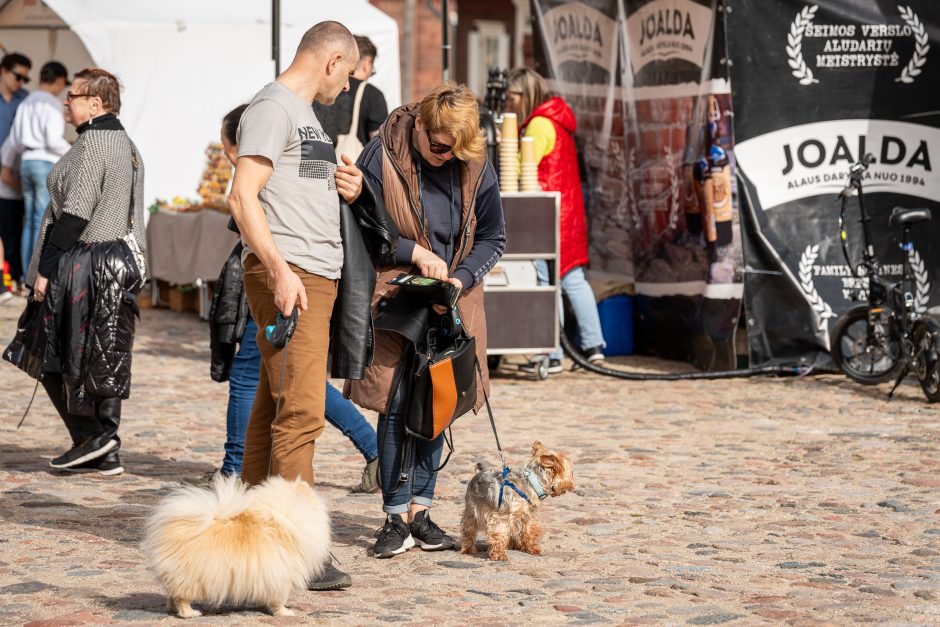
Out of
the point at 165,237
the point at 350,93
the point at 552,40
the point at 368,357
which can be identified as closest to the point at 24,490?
the point at 368,357

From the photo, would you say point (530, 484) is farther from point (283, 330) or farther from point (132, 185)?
point (132, 185)

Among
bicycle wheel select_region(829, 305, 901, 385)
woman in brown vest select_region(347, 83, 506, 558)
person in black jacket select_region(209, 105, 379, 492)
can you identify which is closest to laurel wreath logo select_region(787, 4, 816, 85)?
bicycle wheel select_region(829, 305, 901, 385)

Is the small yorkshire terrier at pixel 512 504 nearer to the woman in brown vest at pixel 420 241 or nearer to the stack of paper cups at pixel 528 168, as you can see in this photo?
the woman in brown vest at pixel 420 241

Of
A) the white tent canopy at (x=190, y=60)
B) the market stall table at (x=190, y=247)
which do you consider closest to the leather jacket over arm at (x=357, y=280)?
the market stall table at (x=190, y=247)

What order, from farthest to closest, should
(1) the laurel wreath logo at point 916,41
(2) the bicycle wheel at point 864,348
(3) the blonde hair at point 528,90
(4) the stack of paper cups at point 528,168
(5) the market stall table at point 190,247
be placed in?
1. (5) the market stall table at point 190,247
2. (3) the blonde hair at point 528,90
3. (4) the stack of paper cups at point 528,168
4. (1) the laurel wreath logo at point 916,41
5. (2) the bicycle wheel at point 864,348

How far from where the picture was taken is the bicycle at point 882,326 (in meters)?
9.34

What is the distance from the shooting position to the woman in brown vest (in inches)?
209

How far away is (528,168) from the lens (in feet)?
34.4

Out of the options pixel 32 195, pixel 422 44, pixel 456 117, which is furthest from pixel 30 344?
pixel 422 44

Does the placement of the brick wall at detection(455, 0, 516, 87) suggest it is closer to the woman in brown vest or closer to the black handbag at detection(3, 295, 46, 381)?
the black handbag at detection(3, 295, 46, 381)

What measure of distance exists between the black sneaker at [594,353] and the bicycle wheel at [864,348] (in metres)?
1.78

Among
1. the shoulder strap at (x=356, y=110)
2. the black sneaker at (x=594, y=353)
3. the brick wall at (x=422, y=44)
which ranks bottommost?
the black sneaker at (x=594, y=353)

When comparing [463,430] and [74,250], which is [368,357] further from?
[463,430]

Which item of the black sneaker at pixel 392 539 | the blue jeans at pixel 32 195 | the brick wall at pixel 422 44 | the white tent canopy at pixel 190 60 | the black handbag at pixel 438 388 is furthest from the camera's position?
the brick wall at pixel 422 44
